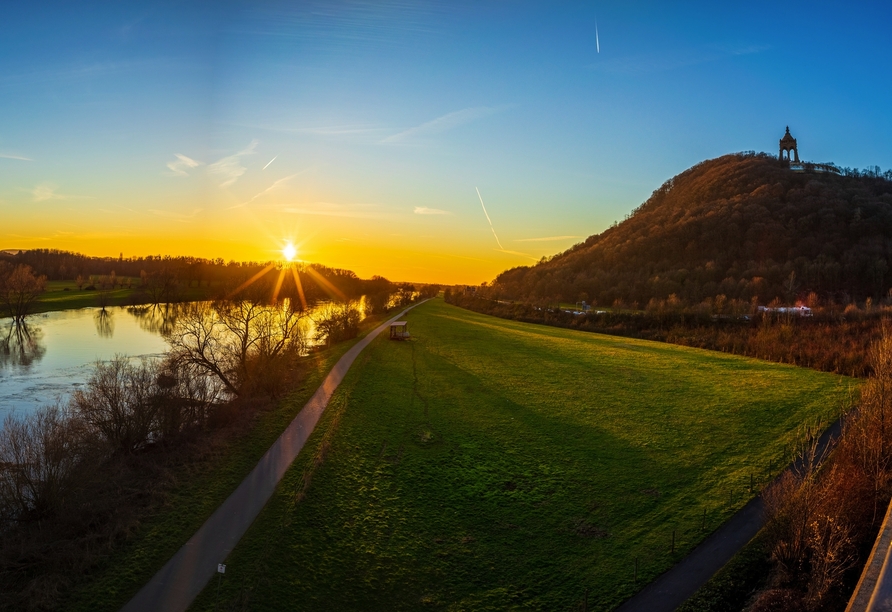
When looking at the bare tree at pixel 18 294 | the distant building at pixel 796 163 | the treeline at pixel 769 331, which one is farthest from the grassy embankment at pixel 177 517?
the distant building at pixel 796 163

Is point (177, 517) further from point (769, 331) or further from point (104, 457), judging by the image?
point (769, 331)

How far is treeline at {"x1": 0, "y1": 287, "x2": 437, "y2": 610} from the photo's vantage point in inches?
576

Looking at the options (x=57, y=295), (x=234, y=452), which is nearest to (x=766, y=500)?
(x=234, y=452)

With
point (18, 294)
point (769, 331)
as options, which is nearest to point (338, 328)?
point (769, 331)

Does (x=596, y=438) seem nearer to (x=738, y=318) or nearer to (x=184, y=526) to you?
(x=184, y=526)

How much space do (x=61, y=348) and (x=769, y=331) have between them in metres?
69.4

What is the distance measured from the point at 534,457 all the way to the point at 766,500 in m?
9.54

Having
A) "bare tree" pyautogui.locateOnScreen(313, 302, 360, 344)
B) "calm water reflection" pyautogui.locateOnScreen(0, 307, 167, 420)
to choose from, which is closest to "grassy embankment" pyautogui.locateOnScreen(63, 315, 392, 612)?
"calm water reflection" pyautogui.locateOnScreen(0, 307, 167, 420)

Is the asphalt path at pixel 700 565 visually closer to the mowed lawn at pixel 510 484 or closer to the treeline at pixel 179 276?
the mowed lawn at pixel 510 484

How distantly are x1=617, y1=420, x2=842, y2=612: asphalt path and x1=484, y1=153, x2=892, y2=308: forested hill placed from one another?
62926 mm

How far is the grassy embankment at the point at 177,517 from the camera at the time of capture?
13203mm

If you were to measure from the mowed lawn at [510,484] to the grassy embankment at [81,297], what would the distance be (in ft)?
235

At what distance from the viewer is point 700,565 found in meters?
14.5

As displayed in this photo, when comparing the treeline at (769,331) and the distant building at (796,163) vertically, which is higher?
the distant building at (796,163)
